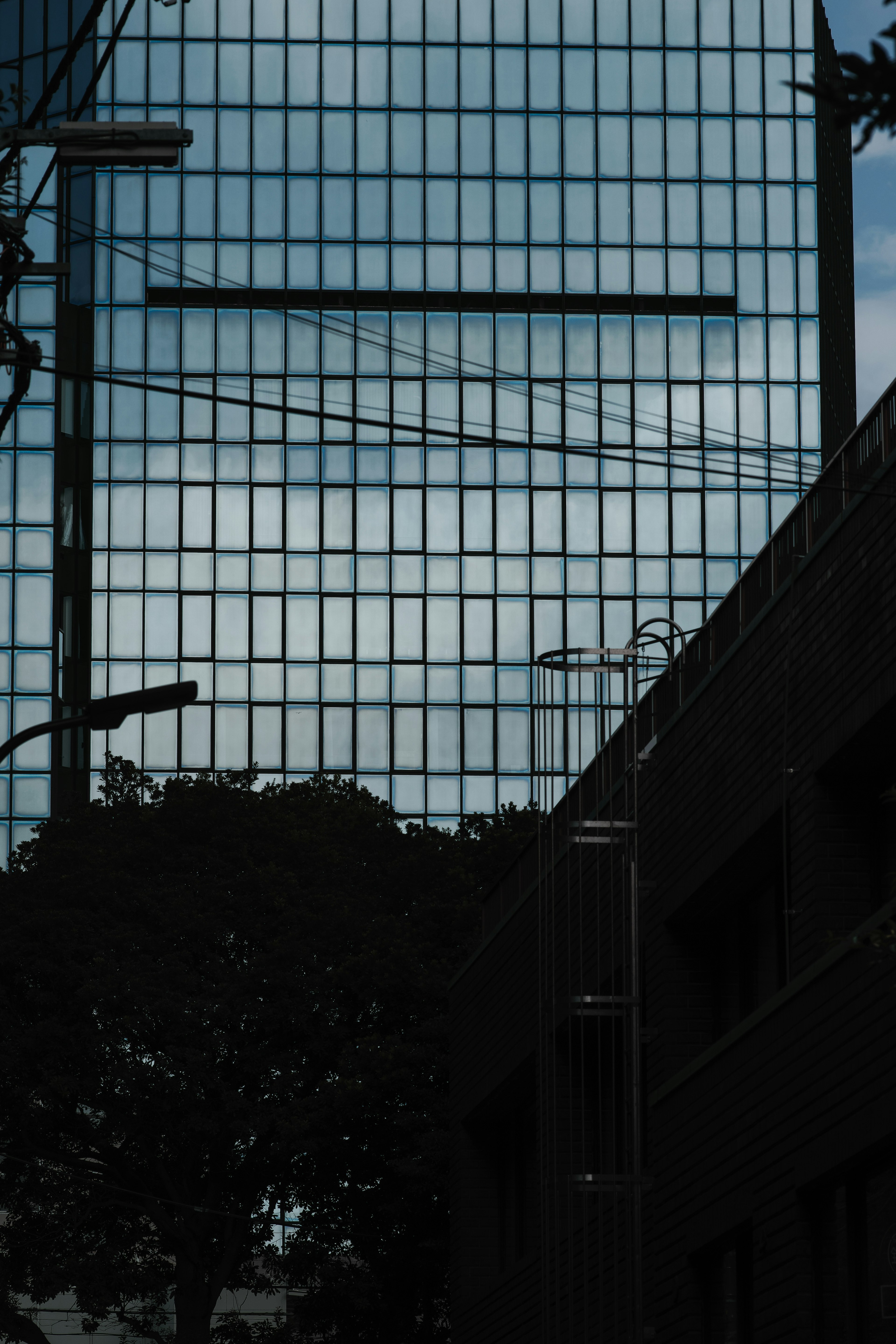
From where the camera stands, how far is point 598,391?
259 ft

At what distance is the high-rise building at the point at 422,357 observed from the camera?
254 ft

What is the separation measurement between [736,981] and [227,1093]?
68.2 ft

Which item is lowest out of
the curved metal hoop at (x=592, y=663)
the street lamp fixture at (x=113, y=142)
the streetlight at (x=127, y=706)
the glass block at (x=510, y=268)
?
the streetlight at (x=127, y=706)

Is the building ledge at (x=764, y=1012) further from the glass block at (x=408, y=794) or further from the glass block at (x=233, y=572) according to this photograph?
the glass block at (x=233, y=572)

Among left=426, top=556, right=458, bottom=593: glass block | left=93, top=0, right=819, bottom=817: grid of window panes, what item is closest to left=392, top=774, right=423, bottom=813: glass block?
left=93, top=0, right=819, bottom=817: grid of window panes

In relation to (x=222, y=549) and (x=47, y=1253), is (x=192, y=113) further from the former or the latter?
(x=47, y=1253)

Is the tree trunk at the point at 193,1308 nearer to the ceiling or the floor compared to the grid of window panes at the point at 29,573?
nearer to the floor

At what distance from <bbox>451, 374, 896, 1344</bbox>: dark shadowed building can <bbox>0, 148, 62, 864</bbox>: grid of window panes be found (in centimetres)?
5166

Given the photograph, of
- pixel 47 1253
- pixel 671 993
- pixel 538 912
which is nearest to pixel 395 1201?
pixel 47 1253

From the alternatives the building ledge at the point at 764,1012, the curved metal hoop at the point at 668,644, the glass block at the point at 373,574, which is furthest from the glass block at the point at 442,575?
the building ledge at the point at 764,1012

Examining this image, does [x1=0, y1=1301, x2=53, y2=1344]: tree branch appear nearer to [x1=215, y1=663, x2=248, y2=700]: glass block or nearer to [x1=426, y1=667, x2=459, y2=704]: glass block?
[x1=215, y1=663, x2=248, y2=700]: glass block

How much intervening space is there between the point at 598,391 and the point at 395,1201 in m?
45.3

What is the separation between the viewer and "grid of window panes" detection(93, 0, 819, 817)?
77562 mm

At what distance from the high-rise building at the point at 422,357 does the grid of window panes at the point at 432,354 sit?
116mm
